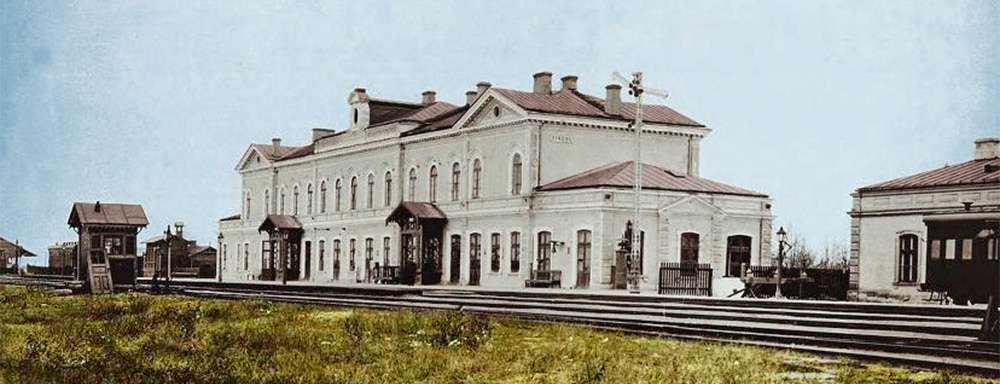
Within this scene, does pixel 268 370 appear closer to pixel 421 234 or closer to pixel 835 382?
pixel 835 382

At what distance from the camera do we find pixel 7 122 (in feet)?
54.7

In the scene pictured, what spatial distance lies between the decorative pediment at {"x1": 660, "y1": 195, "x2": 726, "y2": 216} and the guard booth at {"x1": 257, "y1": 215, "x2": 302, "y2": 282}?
24.1 metres

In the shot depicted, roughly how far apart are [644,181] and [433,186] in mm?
11286

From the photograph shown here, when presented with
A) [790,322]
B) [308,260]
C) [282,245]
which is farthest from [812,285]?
[282,245]

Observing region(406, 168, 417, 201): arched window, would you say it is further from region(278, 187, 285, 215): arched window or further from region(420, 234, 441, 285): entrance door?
region(278, 187, 285, 215): arched window

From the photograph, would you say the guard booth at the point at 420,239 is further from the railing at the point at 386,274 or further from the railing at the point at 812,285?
the railing at the point at 812,285

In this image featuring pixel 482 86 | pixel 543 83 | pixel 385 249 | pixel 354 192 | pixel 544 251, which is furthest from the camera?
pixel 354 192

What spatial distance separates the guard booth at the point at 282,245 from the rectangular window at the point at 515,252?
61.0 feet

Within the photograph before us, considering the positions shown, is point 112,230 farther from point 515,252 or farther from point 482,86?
point 482,86

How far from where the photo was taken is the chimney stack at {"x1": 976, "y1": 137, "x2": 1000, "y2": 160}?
108ft

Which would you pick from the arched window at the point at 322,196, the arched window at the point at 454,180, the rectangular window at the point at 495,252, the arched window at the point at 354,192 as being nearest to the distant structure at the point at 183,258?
the arched window at the point at 322,196

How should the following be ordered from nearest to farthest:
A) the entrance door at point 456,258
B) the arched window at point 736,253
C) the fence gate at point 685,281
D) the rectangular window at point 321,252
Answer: the fence gate at point 685,281
the arched window at point 736,253
the entrance door at point 456,258
the rectangular window at point 321,252

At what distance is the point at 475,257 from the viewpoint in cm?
4650

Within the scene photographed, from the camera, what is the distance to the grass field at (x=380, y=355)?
13352mm
